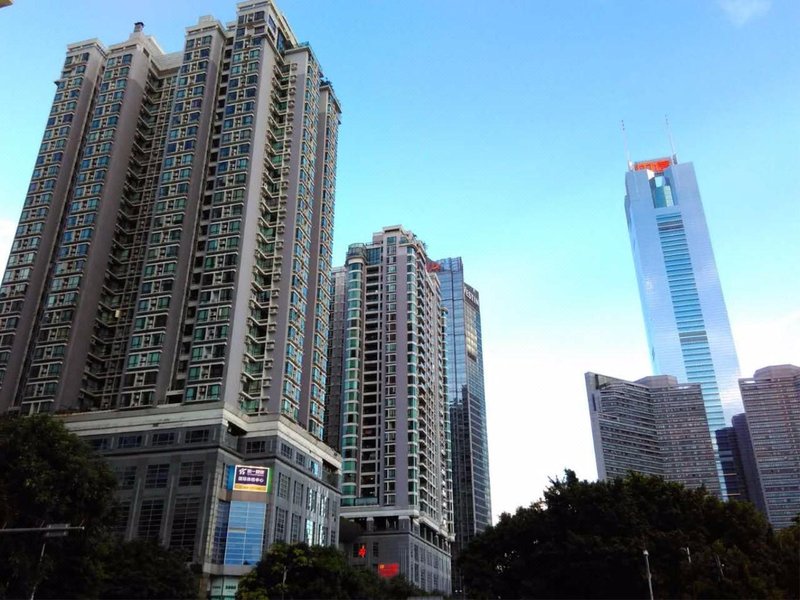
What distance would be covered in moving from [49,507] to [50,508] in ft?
0.37

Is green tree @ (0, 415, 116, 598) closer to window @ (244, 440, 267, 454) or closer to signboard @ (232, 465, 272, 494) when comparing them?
signboard @ (232, 465, 272, 494)

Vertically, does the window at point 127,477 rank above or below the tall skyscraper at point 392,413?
below

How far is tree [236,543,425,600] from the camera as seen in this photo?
6309cm

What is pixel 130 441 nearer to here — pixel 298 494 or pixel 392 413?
pixel 298 494

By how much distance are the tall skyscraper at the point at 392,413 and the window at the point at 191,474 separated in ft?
163

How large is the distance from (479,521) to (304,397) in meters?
112

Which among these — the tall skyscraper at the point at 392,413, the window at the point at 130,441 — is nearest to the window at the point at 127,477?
the window at the point at 130,441

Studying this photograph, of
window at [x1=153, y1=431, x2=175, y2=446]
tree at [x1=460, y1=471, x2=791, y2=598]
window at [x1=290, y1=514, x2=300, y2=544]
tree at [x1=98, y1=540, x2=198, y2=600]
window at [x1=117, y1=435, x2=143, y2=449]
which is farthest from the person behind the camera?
window at [x1=290, y1=514, x2=300, y2=544]

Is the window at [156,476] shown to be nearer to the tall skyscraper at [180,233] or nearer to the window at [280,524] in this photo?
the tall skyscraper at [180,233]

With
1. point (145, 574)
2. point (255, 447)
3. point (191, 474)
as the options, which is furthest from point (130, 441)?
point (145, 574)

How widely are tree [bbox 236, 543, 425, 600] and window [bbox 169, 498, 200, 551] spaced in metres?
13.4

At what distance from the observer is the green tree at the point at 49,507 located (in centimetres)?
4562

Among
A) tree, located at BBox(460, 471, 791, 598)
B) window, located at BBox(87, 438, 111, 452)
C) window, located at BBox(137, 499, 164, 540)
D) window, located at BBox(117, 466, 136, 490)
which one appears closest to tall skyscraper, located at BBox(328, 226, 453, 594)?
window, located at BBox(137, 499, 164, 540)

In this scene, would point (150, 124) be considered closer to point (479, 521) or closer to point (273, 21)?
point (273, 21)
